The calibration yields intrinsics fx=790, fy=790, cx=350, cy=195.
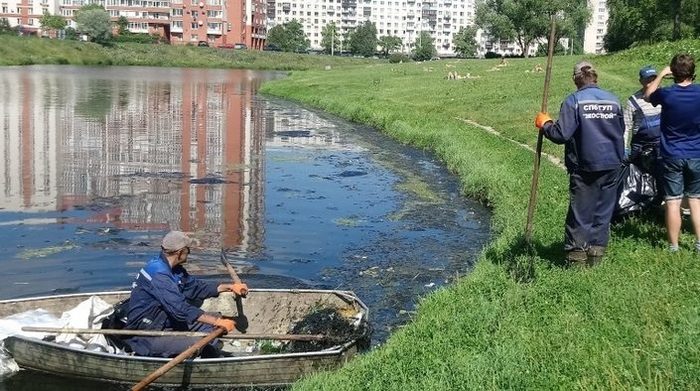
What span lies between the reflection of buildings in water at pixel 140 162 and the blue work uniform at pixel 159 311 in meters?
6.18

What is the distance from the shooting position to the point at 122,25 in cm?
15325

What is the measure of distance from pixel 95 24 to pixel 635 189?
447 feet

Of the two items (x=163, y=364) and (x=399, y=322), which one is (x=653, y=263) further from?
(x=163, y=364)

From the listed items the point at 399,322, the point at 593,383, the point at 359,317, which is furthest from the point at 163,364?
the point at 593,383

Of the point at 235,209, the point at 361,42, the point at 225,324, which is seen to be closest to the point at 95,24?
the point at 361,42

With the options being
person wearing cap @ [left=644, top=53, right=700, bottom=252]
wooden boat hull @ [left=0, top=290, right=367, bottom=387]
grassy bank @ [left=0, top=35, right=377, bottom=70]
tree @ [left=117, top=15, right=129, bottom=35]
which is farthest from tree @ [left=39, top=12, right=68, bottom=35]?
person wearing cap @ [left=644, top=53, right=700, bottom=252]

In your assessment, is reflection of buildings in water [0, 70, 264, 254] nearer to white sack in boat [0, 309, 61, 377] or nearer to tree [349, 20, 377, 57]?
white sack in boat [0, 309, 61, 377]

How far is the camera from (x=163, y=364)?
347 inches

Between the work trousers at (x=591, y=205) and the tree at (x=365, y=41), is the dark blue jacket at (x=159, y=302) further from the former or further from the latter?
the tree at (x=365, y=41)

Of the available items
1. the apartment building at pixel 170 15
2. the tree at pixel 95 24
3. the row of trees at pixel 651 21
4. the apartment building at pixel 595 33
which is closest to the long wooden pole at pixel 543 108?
the row of trees at pixel 651 21

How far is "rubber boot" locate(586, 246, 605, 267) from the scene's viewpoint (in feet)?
32.8

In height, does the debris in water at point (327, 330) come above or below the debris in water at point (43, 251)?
below

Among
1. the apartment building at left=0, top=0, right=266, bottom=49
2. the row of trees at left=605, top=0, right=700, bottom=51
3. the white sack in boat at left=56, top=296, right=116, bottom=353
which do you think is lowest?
the white sack in boat at left=56, top=296, right=116, bottom=353

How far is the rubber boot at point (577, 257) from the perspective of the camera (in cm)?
1006
